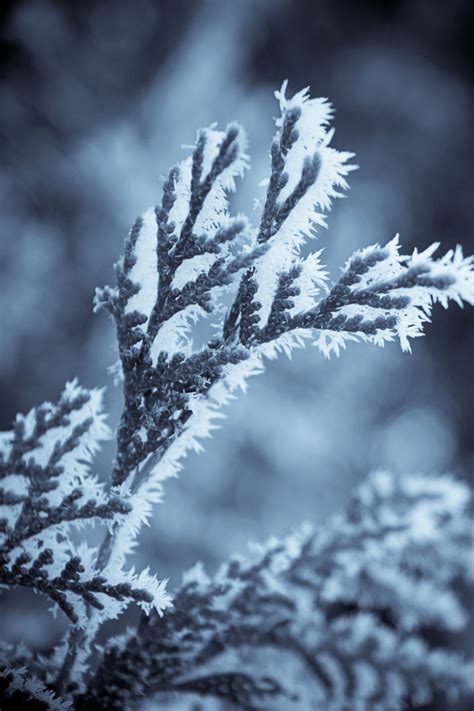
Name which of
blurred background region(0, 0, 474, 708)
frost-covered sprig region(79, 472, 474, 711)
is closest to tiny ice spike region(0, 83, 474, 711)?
frost-covered sprig region(79, 472, 474, 711)

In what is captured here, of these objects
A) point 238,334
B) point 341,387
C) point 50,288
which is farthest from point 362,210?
point 238,334

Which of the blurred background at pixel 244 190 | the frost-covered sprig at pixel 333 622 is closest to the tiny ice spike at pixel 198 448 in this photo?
the frost-covered sprig at pixel 333 622

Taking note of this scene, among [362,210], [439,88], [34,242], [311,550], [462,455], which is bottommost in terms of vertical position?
[311,550]

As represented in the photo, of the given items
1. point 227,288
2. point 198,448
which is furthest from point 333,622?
point 227,288

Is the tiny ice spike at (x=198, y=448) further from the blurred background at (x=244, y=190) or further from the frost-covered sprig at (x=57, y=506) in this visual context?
the blurred background at (x=244, y=190)

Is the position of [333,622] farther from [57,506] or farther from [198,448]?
[57,506]

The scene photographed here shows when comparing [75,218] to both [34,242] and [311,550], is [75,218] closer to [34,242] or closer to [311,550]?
[34,242]

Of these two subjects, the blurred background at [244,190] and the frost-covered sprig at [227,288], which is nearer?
the frost-covered sprig at [227,288]
